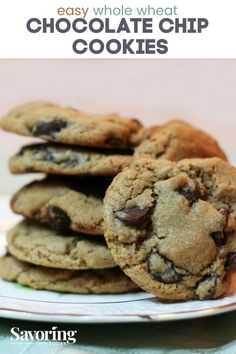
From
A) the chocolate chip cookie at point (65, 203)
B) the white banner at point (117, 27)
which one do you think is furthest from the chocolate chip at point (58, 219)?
the white banner at point (117, 27)

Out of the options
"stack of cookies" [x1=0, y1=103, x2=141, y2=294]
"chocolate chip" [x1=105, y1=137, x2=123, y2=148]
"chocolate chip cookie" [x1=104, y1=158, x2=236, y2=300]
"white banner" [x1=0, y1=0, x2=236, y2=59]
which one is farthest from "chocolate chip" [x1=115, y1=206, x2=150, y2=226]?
"white banner" [x1=0, y1=0, x2=236, y2=59]

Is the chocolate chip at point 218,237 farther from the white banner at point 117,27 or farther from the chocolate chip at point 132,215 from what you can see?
the white banner at point 117,27

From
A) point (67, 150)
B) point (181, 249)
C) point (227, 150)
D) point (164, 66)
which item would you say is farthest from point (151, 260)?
point (164, 66)

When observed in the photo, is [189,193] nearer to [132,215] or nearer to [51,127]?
[132,215]

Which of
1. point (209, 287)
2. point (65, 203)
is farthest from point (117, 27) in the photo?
point (209, 287)

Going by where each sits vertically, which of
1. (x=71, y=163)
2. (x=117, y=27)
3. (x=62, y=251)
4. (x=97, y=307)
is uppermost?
(x=117, y=27)

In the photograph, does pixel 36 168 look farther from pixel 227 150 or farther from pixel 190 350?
pixel 227 150

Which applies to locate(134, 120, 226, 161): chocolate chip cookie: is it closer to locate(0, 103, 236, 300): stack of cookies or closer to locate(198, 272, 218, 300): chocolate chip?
locate(0, 103, 236, 300): stack of cookies
